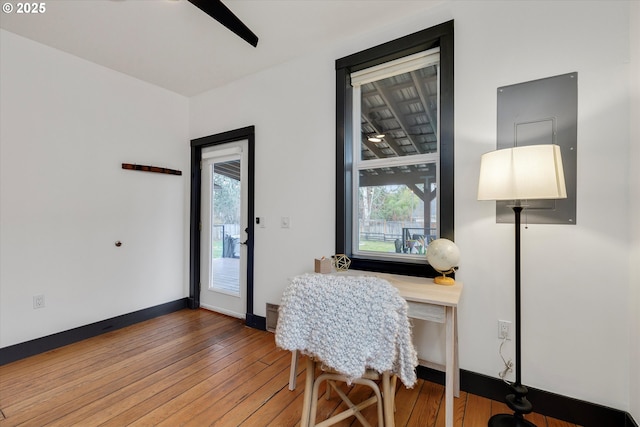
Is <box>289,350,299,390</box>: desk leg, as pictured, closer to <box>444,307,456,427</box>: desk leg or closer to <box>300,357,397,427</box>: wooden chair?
<box>300,357,397,427</box>: wooden chair

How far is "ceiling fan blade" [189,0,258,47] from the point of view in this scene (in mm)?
1648

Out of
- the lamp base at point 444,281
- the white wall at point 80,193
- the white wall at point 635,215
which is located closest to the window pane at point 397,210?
the lamp base at point 444,281

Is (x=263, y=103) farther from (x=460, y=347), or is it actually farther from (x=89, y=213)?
(x=460, y=347)

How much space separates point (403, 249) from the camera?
86.7 inches

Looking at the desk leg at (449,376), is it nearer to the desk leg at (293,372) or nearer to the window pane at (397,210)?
the window pane at (397,210)

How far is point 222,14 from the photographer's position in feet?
5.78

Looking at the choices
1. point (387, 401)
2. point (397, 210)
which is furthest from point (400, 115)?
point (387, 401)

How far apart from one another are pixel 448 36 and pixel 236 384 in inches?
112

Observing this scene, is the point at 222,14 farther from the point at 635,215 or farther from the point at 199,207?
the point at 635,215

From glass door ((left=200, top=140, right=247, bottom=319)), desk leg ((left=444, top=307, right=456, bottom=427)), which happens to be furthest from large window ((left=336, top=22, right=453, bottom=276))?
glass door ((left=200, top=140, right=247, bottom=319))

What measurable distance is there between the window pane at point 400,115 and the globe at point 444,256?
761 mm

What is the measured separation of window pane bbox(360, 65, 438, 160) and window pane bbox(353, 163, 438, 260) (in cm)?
16

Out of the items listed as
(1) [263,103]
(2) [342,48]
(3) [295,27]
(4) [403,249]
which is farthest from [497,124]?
(1) [263,103]

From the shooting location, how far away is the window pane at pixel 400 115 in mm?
2117
